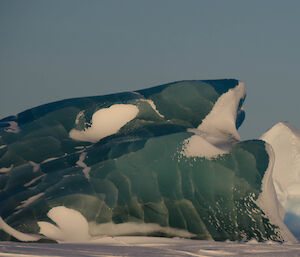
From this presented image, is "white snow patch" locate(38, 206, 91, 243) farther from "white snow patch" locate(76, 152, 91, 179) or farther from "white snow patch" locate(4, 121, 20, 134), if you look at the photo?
"white snow patch" locate(4, 121, 20, 134)

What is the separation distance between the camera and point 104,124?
13.0 meters

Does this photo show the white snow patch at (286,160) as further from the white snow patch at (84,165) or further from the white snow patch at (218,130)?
the white snow patch at (84,165)

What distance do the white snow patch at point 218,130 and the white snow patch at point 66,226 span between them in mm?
2808

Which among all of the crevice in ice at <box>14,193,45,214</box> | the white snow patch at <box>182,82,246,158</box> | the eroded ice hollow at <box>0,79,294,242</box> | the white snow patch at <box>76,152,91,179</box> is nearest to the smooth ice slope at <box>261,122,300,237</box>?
the white snow patch at <box>182,82,246,158</box>

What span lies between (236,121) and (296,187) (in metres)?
5.28

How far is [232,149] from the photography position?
12164 millimetres

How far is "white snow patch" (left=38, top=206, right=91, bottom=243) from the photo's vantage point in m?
9.97

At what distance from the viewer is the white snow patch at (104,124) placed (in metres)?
13.0

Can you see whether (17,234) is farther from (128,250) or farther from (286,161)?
(286,161)

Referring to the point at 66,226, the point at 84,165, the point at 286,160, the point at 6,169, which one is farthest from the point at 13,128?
the point at 286,160

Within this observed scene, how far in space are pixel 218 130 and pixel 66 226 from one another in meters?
4.98

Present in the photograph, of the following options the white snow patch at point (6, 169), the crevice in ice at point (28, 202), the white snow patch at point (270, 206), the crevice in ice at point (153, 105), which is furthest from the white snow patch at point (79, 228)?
the crevice in ice at point (153, 105)

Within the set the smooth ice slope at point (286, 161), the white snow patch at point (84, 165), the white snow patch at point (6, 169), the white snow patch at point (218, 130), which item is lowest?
the smooth ice slope at point (286, 161)

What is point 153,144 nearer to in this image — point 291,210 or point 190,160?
point 190,160
